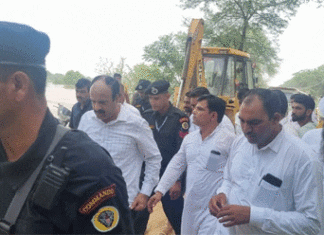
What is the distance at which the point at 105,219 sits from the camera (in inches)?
45.6

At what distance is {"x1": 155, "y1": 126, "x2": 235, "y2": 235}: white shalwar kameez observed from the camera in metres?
3.46

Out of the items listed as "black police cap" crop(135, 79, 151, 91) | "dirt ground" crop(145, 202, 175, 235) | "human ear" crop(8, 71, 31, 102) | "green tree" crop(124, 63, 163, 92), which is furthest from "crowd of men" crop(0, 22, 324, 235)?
"green tree" crop(124, 63, 163, 92)

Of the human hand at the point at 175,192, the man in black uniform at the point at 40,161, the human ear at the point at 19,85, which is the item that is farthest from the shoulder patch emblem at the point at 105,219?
the human hand at the point at 175,192

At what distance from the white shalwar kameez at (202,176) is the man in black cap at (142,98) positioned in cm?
325

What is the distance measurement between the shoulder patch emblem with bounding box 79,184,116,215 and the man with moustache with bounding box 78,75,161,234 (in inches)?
74.4

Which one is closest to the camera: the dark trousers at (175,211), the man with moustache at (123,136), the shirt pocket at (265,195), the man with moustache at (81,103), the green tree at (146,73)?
the shirt pocket at (265,195)

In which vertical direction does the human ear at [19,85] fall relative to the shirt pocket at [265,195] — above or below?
above

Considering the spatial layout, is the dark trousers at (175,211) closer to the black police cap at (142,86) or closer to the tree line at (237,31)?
the black police cap at (142,86)

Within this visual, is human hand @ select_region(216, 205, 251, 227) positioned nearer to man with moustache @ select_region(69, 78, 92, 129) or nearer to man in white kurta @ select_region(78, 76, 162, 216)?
man in white kurta @ select_region(78, 76, 162, 216)

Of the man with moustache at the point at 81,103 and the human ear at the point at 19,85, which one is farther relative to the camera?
the man with moustache at the point at 81,103

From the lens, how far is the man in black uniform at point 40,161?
1090 millimetres

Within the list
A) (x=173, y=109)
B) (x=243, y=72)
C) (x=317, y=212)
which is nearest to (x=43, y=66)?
(x=317, y=212)

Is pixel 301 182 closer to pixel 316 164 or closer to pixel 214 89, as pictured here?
pixel 316 164

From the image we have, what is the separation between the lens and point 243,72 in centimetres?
1250
